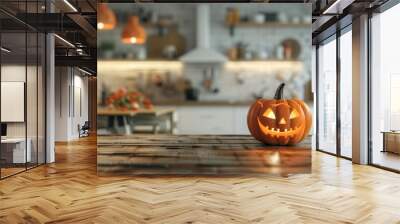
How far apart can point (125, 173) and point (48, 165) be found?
222 cm

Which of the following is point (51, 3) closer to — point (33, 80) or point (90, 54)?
point (33, 80)

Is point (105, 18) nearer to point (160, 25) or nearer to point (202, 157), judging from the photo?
point (160, 25)

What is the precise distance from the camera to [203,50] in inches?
201

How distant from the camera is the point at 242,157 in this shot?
5.32m

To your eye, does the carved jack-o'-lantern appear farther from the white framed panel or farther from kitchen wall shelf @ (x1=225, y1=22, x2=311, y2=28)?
the white framed panel

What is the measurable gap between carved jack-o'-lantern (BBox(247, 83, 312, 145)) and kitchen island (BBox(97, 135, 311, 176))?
0.11 metres

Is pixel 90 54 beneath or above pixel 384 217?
above

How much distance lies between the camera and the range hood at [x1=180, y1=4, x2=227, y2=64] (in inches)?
201

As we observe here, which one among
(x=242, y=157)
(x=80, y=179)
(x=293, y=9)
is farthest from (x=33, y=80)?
(x=293, y=9)

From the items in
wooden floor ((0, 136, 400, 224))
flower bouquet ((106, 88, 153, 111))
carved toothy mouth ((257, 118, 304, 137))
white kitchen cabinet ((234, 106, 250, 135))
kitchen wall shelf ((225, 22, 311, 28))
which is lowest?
wooden floor ((0, 136, 400, 224))

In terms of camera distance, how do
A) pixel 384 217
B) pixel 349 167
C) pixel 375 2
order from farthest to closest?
pixel 349 167 → pixel 375 2 → pixel 384 217

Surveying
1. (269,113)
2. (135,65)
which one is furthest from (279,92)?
(135,65)

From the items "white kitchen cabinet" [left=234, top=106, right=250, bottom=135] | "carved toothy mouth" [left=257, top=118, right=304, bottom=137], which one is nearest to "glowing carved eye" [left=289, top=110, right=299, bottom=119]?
"carved toothy mouth" [left=257, top=118, right=304, bottom=137]

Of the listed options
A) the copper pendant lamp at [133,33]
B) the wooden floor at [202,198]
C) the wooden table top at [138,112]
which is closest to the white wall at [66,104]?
the wooden floor at [202,198]
